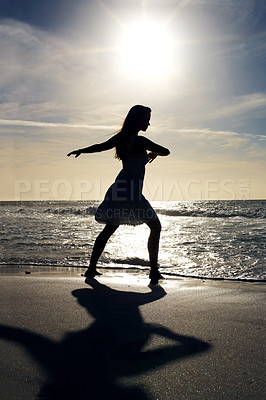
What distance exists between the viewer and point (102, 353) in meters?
1.93

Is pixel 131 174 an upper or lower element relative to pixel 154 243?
upper

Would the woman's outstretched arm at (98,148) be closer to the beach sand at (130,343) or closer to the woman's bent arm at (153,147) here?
the woman's bent arm at (153,147)

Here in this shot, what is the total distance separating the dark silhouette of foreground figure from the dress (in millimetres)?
1632

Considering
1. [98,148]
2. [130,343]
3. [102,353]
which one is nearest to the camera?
[102,353]

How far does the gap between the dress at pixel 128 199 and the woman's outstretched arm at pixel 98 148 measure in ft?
0.72

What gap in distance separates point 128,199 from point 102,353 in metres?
2.45

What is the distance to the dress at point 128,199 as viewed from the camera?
14.0ft

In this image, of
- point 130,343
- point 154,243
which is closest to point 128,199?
point 154,243

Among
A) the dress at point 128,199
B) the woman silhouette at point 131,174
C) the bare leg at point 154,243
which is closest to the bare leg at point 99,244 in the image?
the woman silhouette at point 131,174

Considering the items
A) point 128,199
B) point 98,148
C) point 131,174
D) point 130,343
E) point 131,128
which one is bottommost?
point 130,343

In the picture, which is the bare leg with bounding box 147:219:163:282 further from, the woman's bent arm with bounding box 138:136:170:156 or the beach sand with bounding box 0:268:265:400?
the beach sand with bounding box 0:268:265:400

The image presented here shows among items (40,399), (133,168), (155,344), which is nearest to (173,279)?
(133,168)

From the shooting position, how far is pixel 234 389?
1.58 metres

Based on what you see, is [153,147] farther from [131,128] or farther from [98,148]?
[98,148]
